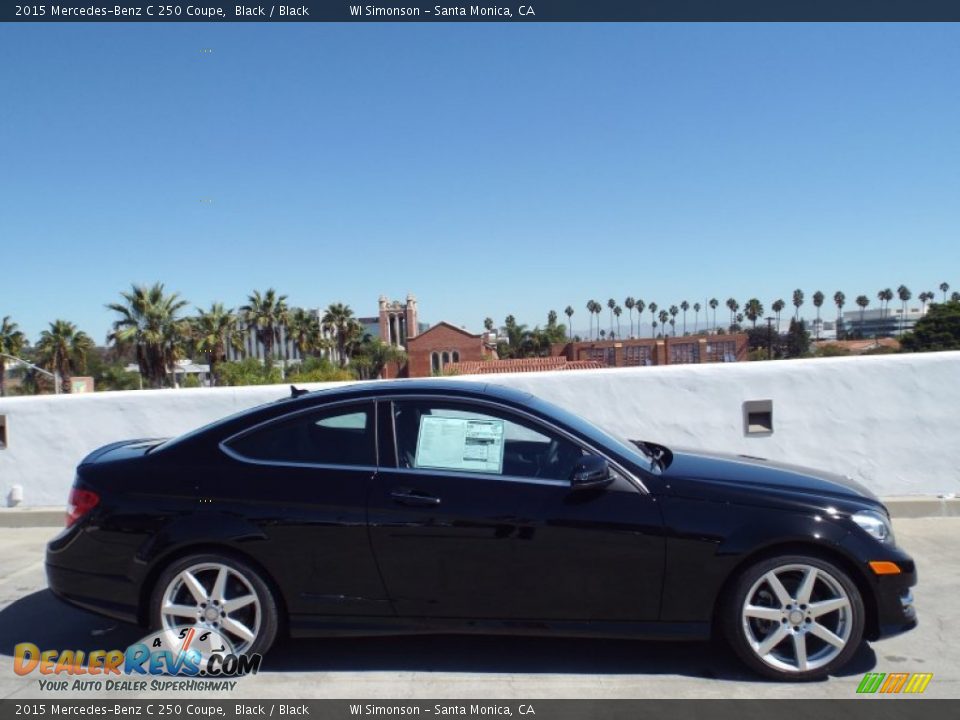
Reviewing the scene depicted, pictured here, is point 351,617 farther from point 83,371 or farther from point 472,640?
point 83,371

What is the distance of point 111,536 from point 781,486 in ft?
11.4

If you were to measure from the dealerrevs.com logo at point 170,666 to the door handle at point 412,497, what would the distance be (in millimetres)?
1087

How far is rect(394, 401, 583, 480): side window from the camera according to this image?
4047 mm

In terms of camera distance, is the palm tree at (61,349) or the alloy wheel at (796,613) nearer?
the alloy wheel at (796,613)

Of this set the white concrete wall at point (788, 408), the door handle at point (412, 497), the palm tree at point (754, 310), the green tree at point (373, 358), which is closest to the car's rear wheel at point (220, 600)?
the door handle at point (412, 497)

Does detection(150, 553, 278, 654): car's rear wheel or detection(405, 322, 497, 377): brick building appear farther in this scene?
detection(405, 322, 497, 377): brick building

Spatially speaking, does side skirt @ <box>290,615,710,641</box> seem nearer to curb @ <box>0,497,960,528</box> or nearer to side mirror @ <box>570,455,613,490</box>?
side mirror @ <box>570,455,613,490</box>

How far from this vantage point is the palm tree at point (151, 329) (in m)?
44.5

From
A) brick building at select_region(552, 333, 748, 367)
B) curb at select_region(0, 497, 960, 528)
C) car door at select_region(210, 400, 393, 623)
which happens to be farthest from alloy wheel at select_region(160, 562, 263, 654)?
brick building at select_region(552, 333, 748, 367)

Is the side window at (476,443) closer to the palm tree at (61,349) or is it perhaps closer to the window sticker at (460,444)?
the window sticker at (460,444)

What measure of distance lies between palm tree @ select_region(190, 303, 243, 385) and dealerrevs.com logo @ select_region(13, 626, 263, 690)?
166 ft

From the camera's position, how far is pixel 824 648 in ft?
12.7

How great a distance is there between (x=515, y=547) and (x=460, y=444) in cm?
61

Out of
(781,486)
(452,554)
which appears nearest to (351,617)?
(452,554)
